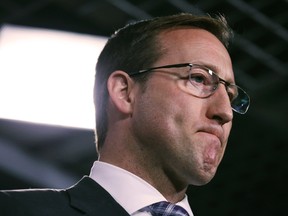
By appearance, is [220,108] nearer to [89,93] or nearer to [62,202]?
[62,202]

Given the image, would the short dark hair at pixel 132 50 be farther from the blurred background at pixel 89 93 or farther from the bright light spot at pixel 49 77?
the bright light spot at pixel 49 77

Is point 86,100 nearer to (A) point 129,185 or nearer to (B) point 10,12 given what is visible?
(B) point 10,12

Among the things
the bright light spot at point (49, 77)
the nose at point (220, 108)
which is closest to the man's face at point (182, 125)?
the nose at point (220, 108)

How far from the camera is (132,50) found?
1764 mm

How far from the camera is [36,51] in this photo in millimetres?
2947

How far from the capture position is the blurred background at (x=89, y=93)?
277cm

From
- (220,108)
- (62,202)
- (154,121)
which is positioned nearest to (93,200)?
(62,202)

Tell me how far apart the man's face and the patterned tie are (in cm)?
8

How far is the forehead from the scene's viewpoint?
5.62 ft

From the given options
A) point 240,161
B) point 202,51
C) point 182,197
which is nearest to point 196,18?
point 202,51

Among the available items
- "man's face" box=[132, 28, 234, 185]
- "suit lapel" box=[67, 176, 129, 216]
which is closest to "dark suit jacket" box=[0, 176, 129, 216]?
"suit lapel" box=[67, 176, 129, 216]

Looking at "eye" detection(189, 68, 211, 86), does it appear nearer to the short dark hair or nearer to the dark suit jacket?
the short dark hair

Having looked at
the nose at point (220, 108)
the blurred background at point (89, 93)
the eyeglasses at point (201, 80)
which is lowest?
the blurred background at point (89, 93)

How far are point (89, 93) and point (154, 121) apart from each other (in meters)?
1.49
